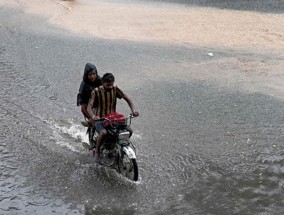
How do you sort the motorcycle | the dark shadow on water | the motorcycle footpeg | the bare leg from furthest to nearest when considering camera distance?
1. the dark shadow on water
2. the motorcycle footpeg
3. the bare leg
4. the motorcycle

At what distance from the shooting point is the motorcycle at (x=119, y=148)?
665 centimetres

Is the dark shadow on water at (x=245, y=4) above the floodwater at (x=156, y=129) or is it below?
above

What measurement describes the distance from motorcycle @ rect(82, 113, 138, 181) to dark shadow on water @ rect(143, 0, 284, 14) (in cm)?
1429

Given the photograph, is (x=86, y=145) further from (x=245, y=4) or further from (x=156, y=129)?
(x=245, y=4)

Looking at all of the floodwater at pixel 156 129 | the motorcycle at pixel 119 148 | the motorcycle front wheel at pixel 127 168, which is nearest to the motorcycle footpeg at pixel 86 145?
the floodwater at pixel 156 129

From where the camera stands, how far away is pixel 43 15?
19.2 metres

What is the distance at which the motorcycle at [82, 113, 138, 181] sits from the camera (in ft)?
21.8

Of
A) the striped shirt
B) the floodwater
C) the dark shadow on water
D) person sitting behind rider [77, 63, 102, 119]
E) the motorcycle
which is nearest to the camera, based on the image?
the floodwater

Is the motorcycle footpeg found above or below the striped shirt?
below

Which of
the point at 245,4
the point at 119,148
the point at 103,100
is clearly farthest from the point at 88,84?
the point at 245,4

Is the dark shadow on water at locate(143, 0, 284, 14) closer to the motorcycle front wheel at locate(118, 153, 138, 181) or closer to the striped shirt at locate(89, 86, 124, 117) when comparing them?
the striped shirt at locate(89, 86, 124, 117)

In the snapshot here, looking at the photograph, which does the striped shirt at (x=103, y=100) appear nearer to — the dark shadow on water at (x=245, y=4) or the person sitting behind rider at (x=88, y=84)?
the person sitting behind rider at (x=88, y=84)

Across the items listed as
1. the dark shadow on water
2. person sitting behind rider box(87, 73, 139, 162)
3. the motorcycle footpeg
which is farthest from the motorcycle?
the dark shadow on water

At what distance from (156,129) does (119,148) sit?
A: 81.5 inches
